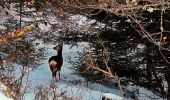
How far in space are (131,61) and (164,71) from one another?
2.87ft

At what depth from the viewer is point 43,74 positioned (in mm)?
15812

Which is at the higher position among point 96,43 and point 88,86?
point 96,43

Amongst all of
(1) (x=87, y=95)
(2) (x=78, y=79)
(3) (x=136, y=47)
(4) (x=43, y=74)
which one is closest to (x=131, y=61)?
(3) (x=136, y=47)

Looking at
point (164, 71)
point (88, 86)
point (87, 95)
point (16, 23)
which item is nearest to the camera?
point (164, 71)

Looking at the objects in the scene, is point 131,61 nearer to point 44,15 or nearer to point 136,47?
point 136,47

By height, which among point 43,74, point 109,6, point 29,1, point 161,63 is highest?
point 109,6

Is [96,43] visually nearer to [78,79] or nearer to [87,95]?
[87,95]

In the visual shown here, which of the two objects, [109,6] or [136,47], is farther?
[136,47]

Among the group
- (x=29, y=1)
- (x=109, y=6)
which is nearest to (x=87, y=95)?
(x=29, y=1)

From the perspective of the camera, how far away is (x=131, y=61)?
12.5m

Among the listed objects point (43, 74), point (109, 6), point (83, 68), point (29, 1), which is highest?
point (109, 6)

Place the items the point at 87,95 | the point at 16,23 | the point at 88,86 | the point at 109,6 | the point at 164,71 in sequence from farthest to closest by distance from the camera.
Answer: the point at 16,23
the point at 88,86
the point at 87,95
the point at 164,71
the point at 109,6

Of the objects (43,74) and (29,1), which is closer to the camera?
(29,1)

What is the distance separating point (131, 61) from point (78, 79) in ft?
8.62
